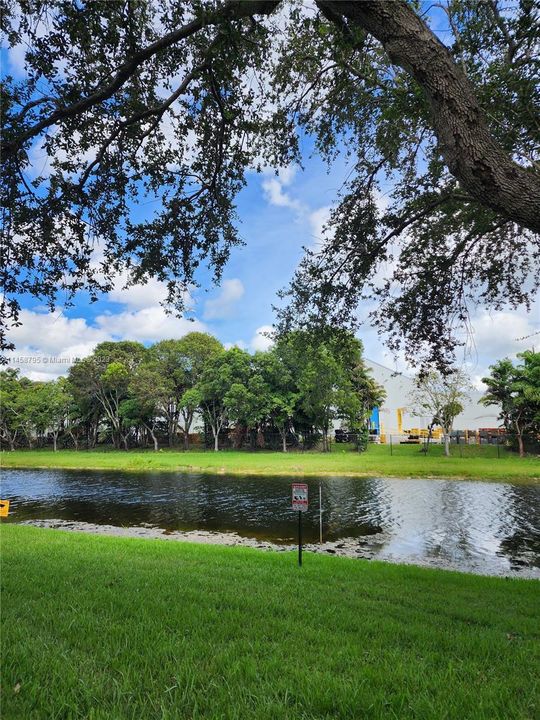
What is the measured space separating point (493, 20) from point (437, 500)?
16562mm

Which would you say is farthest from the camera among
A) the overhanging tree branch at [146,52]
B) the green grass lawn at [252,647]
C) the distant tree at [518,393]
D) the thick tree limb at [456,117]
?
the distant tree at [518,393]

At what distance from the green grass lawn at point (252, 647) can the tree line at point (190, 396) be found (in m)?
30.0

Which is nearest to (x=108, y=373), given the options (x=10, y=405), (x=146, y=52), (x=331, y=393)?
(x=10, y=405)

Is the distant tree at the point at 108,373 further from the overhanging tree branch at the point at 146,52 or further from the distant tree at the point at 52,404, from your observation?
the overhanging tree branch at the point at 146,52

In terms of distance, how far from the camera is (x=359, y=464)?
29859 mm

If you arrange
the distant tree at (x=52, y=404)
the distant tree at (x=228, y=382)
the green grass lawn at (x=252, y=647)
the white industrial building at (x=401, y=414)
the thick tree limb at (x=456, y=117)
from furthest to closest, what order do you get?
the white industrial building at (x=401, y=414) → the distant tree at (x=52, y=404) → the distant tree at (x=228, y=382) → the thick tree limb at (x=456, y=117) → the green grass lawn at (x=252, y=647)

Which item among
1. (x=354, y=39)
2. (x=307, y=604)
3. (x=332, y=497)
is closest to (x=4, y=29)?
(x=354, y=39)

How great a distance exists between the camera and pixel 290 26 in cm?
724

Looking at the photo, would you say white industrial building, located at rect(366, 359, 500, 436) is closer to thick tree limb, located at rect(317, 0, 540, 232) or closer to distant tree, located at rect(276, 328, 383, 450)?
distant tree, located at rect(276, 328, 383, 450)

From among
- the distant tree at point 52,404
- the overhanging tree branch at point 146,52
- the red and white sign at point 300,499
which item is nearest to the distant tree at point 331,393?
the red and white sign at point 300,499

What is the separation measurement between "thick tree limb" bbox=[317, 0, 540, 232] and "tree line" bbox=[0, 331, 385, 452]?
3152cm

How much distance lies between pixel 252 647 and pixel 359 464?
27742 millimetres

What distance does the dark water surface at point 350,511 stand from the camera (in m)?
11.5

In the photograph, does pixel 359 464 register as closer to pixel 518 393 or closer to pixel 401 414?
pixel 518 393
